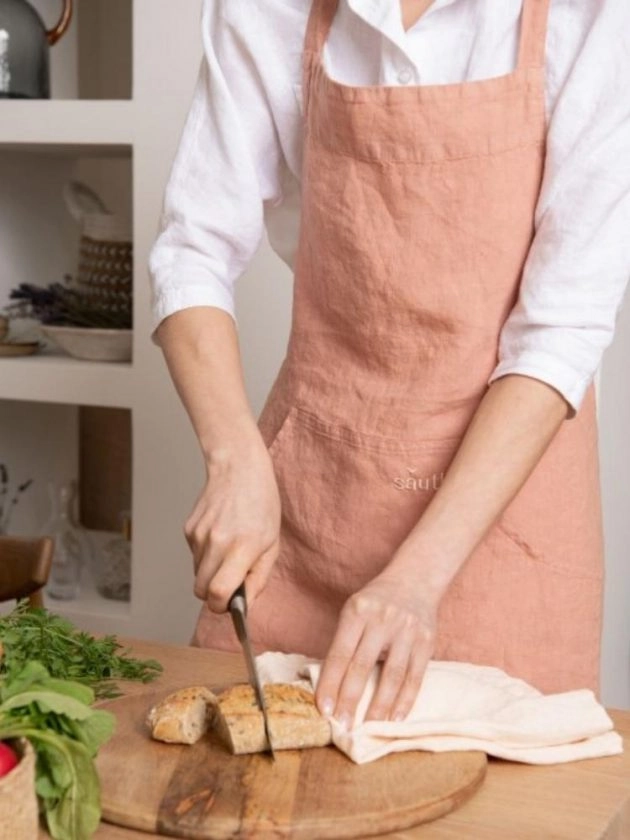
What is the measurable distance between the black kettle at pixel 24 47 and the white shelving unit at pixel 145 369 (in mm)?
60

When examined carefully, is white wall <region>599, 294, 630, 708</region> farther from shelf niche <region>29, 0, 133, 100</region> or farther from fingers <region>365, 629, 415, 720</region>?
fingers <region>365, 629, 415, 720</region>

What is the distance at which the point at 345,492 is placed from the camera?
4.54ft

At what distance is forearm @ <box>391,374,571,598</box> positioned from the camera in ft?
3.91

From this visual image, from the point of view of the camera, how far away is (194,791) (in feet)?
3.18

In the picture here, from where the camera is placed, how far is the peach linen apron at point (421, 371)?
4.39 feet

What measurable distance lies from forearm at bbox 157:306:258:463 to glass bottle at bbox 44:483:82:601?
1294mm

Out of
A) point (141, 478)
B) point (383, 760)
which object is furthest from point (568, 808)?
point (141, 478)

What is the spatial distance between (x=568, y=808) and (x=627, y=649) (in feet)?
5.64

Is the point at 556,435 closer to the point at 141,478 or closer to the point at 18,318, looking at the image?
the point at 141,478

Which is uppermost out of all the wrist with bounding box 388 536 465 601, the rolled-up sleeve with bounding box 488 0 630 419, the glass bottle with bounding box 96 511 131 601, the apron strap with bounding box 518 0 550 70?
the apron strap with bounding box 518 0 550 70

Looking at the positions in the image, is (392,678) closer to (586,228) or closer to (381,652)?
(381,652)

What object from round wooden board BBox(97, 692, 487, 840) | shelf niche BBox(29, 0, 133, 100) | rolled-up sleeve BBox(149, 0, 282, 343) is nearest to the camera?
round wooden board BBox(97, 692, 487, 840)

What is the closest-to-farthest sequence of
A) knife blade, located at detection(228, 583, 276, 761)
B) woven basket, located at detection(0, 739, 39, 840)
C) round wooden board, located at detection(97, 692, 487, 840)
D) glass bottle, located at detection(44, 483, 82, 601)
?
woven basket, located at detection(0, 739, 39, 840) → round wooden board, located at detection(97, 692, 487, 840) → knife blade, located at detection(228, 583, 276, 761) → glass bottle, located at detection(44, 483, 82, 601)

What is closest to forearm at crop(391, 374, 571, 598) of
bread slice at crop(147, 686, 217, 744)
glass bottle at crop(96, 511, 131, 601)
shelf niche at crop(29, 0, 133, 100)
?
bread slice at crop(147, 686, 217, 744)
